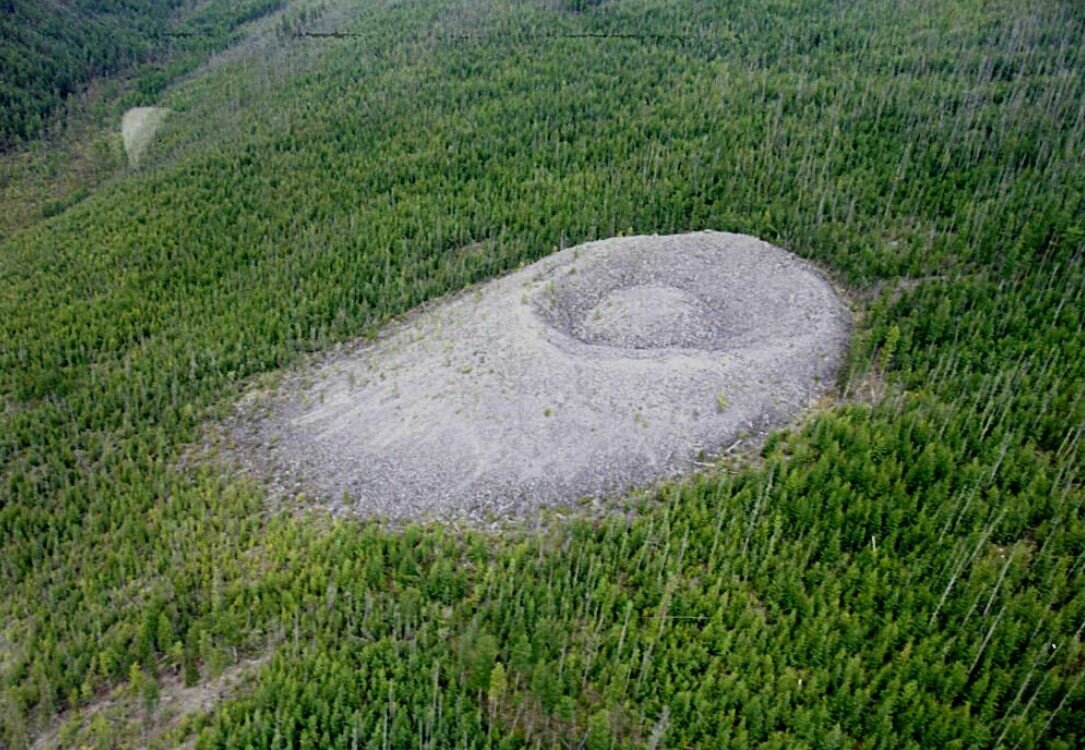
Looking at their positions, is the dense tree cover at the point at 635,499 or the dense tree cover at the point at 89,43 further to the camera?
the dense tree cover at the point at 89,43

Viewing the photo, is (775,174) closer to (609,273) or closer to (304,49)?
(609,273)

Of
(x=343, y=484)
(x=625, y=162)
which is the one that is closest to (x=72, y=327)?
(x=343, y=484)

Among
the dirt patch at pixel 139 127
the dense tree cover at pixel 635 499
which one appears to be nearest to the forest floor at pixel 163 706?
the dense tree cover at pixel 635 499

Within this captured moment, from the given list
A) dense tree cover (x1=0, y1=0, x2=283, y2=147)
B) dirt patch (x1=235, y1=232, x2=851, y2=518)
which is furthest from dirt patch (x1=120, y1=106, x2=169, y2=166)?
dirt patch (x1=235, y1=232, x2=851, y2=518)

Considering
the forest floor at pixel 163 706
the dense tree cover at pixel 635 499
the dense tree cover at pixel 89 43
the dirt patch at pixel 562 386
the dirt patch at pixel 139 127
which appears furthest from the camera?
Result: the dense tree cover at pixel 89 43

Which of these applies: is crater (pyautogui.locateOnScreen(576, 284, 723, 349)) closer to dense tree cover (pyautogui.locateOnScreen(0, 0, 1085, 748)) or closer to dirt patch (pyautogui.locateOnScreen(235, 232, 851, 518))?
dirt patch (pyautogui.locateOnScreen(235, 232, 851, 518))

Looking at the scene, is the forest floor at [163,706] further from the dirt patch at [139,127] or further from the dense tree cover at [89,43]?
the dense tree cover at [89,43]

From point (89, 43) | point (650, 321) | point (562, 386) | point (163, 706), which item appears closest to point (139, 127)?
point (89, 43)
